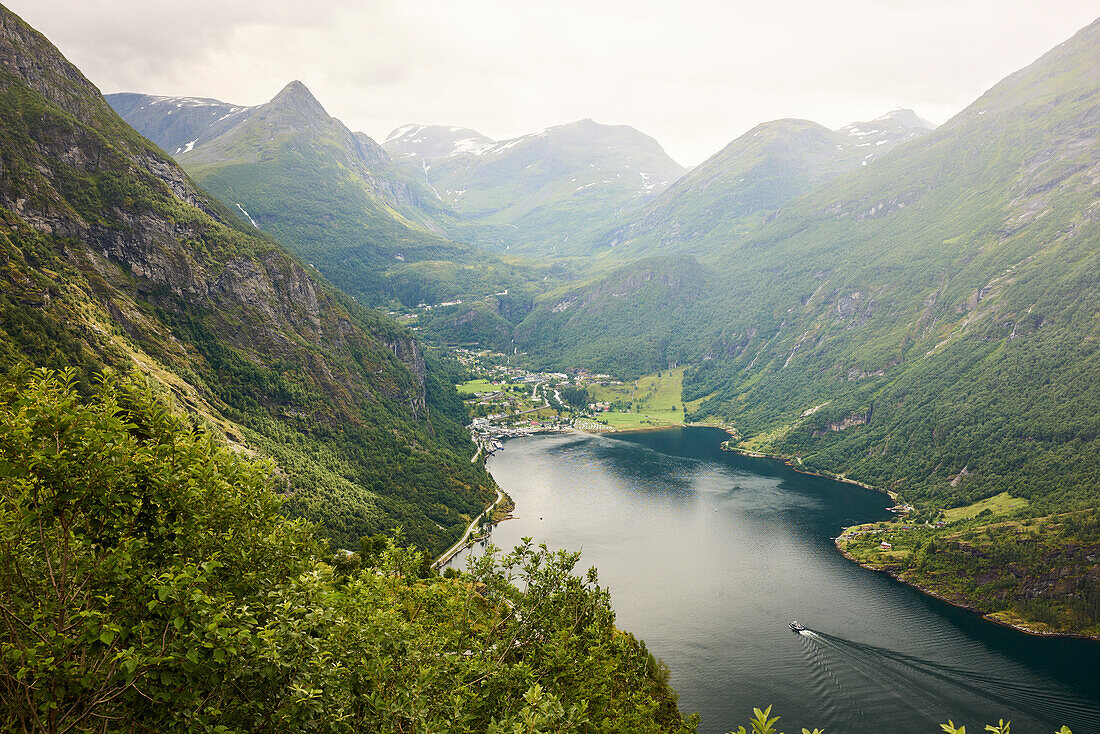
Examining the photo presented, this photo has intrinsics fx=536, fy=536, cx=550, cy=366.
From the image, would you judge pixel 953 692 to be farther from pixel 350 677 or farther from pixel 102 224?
pixel 102 224

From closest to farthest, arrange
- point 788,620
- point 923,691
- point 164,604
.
Answer: 1. point 164,604
2. point 923,691
3. point 788,620

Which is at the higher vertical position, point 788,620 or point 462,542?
point 462,542

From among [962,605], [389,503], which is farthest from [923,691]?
[389,503]

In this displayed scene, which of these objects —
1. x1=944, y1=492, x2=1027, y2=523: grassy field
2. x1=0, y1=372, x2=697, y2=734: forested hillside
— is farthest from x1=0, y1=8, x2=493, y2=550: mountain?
x1=944, y1=492, x2=1027, y2=523: grassy field

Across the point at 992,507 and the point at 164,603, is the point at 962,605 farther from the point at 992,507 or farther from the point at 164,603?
the point at 164,603

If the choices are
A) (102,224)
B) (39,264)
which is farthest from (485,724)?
(102,224)

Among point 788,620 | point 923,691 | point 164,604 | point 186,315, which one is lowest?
point 923,691

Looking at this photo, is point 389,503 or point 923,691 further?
point 389,503
